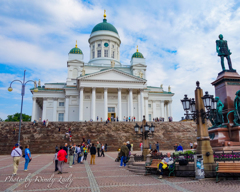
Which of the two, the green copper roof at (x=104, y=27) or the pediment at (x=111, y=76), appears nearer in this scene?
the pediment at (x=111, y=76)

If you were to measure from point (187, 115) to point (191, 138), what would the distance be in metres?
23.4

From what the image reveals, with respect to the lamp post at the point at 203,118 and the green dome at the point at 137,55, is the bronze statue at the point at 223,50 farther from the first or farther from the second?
the green dome at the point at 137,55

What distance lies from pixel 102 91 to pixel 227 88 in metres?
40.1

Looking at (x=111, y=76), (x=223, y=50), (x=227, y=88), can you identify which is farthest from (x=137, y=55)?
(x=227, y=88)

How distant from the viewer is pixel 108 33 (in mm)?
62781

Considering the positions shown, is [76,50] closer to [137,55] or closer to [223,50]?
[137,55]

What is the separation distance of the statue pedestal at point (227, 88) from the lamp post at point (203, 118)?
130 inches

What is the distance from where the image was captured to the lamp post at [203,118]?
28.5ft

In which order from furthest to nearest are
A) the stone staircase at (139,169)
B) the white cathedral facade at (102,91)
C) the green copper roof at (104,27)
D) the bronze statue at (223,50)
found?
the green copper roof at (104,27)
the white cathedral facade at (102,91)
the bronze statue at (223,50)
the stone staircase at (139,169)

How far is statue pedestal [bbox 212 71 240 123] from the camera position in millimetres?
12039

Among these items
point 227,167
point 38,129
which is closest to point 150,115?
point 38,129

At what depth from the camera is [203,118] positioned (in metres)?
9.15

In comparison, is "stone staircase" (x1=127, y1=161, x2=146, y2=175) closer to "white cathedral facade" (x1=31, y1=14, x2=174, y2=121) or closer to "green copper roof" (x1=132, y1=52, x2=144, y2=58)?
"white cathedral facade" (x1=31, y1=14, x2=174, y2=121)

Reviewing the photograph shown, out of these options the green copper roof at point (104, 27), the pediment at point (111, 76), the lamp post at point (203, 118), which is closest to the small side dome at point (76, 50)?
the green copper roof at point (104, 27)
